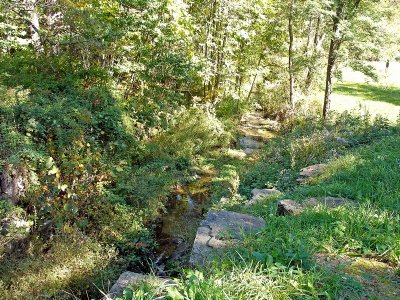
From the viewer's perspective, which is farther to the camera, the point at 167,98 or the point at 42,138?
the point at 167,98

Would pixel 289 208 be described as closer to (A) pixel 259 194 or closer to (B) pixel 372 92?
(A) pixel 259 194

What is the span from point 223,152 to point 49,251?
18.0 feet

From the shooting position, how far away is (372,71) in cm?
861

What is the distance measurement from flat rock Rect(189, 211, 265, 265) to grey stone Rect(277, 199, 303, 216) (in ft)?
1.14

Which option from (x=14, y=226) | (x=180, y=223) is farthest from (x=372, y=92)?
(x=14, y=226)

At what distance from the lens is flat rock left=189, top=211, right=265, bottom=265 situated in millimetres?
2918

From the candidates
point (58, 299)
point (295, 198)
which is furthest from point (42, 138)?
point (295, 198)

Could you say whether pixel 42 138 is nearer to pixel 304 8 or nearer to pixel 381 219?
pixel 381 219

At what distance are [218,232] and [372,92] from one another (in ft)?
52.6

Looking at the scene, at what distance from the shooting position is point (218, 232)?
3.23m

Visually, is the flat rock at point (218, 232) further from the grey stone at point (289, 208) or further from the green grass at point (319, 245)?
the grey stone at point (289, 208)

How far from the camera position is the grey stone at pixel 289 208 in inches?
143

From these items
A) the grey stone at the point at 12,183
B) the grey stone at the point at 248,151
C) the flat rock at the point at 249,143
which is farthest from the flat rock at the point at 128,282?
the flat rock at the point at 249,143

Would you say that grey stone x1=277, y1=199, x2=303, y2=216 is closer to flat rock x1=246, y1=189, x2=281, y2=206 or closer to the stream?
flat rock x1=246, y1=189, x2=281, y2=206
